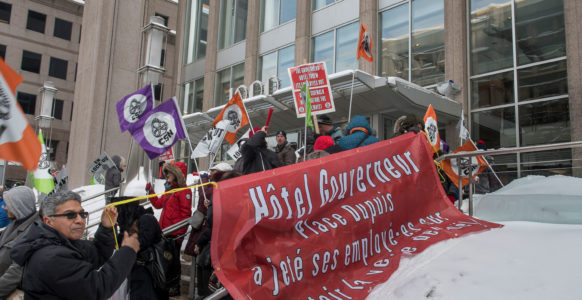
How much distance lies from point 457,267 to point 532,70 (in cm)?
1021

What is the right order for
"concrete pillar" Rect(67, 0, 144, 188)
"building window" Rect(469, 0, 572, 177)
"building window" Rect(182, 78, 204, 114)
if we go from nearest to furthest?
"building window" Rect(469, 0, 572, 177) < "concrete pillar" Rect(67, 0, 144, 188) < "building window" Rect(182, 78, 204, 114)

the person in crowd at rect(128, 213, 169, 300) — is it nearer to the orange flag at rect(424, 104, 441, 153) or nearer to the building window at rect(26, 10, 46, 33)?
the orange flag at rect(424, 104, 441, 153)

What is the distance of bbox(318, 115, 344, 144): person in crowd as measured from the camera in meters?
6.62

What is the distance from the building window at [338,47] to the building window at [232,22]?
5659 mm

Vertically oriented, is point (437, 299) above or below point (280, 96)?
below

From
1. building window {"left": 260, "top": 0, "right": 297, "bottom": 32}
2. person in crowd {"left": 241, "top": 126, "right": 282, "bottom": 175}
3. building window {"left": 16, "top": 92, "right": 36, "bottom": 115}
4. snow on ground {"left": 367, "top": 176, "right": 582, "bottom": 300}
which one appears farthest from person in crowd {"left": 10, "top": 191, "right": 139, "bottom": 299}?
building window {"left": 16, "top": 92, "right": 36, "bottom": 115}

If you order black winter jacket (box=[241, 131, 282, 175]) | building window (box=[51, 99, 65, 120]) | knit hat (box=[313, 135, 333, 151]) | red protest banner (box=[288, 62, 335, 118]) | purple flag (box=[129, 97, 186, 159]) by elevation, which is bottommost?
black winter jacket (box=[241, 131, 282, 175])

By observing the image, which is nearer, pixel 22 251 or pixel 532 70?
pixel 22 251

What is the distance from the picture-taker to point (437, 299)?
10.0ft

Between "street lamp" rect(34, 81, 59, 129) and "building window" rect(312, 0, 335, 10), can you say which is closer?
"building window" rect(312, 0, 335, 10)

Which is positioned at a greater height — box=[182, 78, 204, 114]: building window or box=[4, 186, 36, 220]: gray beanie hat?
box=[182, 78, 204, 114]: building window

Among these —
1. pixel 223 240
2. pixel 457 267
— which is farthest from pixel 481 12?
pixel 223 240

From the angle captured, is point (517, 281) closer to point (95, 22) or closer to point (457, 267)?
point (457, 267)

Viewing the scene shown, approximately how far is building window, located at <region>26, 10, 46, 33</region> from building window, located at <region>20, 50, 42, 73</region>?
250 cm
